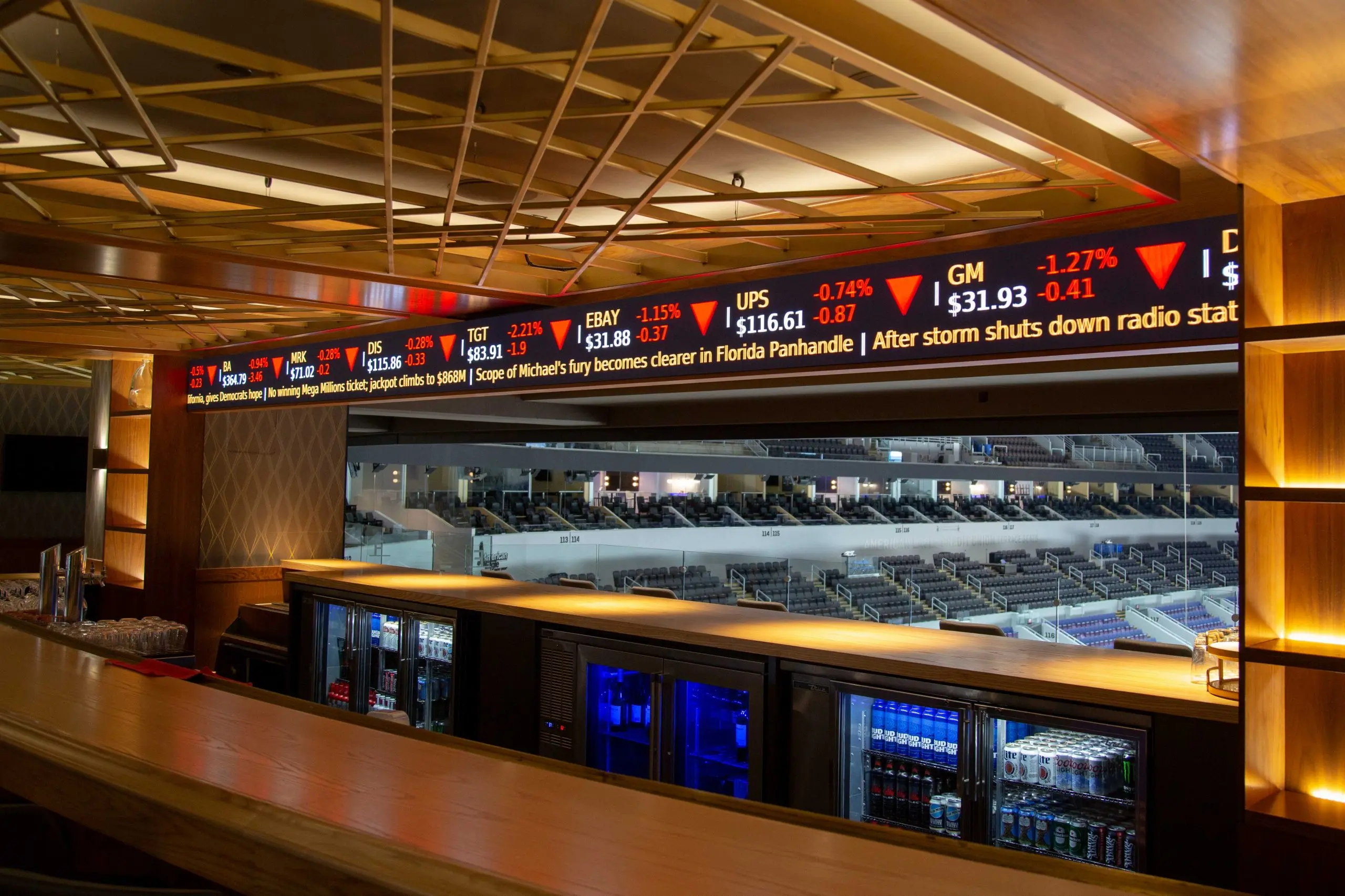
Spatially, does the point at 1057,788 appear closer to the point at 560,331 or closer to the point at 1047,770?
the point at 1047,770

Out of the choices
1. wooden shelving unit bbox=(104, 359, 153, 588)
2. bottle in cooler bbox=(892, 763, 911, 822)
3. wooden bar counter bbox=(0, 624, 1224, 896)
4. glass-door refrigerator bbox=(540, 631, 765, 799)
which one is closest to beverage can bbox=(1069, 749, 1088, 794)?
bottle in cooler bbox=(892, 763, 911, 822)

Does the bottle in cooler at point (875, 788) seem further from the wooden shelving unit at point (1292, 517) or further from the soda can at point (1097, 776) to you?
the wooden shelving unit at point (1292, 517)

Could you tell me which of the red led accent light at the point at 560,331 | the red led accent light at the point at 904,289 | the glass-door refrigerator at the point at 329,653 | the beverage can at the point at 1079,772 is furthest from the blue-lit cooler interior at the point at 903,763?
the glass-door refrigerator at the point at 329,653

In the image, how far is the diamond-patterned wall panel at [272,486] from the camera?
31.8 ft

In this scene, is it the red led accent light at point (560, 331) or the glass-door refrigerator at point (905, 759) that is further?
the red led accent light at point (560, 331)

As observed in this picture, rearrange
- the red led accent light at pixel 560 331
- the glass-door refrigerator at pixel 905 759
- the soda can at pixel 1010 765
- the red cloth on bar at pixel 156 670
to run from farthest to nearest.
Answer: the red led accent light at pixel 560 331 → the glass-door refrigerator at pixel 905 759 → the soda can at pixel 1010 765 → the red cloth on bar at pixel 156 670

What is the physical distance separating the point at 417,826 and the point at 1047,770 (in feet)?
10.2

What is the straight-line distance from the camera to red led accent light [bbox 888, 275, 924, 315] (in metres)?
4.14

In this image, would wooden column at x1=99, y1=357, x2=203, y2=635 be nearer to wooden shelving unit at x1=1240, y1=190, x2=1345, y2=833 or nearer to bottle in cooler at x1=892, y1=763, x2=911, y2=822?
bottle in cooler at x1=892, y1=763, x2=911, y2=822

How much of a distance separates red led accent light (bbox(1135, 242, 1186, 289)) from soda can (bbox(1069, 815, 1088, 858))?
1.91m

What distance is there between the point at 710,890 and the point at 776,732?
347cm

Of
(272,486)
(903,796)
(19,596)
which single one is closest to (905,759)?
(903,796)

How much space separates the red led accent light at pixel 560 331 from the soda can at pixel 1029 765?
3.19 meters

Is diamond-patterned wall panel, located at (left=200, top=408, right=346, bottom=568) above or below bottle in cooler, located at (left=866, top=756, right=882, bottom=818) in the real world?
above
